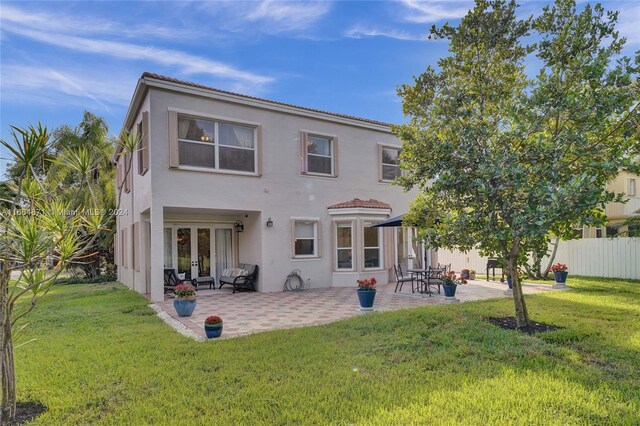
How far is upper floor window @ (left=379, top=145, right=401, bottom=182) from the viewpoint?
56.8 ft

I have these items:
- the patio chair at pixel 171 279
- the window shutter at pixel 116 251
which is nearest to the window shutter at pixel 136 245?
the patio chair at pixel 171 279

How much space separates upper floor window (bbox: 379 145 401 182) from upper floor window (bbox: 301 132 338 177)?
8.27 feet

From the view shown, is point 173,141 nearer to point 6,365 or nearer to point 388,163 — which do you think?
point 6,365

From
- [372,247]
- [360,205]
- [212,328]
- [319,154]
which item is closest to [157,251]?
[212,328]

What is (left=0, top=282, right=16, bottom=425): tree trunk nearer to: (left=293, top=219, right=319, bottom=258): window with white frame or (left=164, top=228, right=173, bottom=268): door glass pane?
(left=293, top=219, right=319, bottom=258): window with white frame

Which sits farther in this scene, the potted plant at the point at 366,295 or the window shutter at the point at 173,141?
the window shutter at the point at 173,141

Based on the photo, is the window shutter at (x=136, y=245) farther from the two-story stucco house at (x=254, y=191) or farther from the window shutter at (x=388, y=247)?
the window shutter at (x=388, y=247)

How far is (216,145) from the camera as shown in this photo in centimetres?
1325

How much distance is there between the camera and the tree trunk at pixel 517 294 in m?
7.45

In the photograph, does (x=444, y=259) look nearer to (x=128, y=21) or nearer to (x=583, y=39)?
(x=583, y=39)

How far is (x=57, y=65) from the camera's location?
1384 centimetres

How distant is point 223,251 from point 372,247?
6.31 m

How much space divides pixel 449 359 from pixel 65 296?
14.9m

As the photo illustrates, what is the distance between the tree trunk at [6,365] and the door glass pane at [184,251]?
37.8ft
